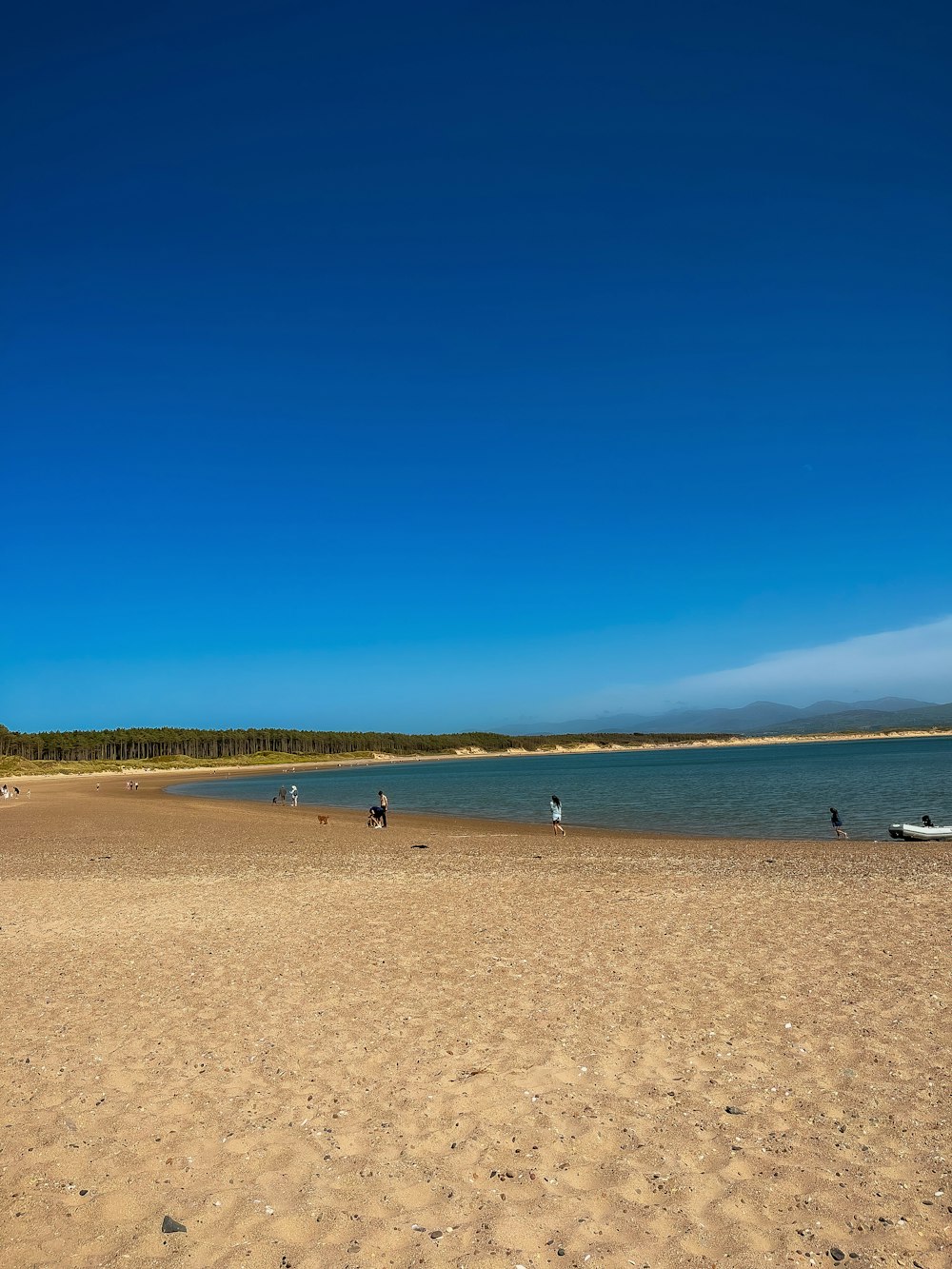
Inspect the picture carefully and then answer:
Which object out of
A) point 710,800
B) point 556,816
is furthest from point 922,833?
point 710,800

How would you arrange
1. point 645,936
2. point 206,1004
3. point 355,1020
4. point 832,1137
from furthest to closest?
1. point 645,936
2. point 206,1004
3. point 355,1020
4. point 832,1137

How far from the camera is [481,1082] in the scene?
6.76 m

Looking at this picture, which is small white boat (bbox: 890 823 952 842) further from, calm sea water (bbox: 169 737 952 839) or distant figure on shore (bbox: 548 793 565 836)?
distant figure on shore (bbox: 548 793 565 836)

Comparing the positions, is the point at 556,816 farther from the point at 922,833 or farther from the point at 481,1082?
the point at 481,1082

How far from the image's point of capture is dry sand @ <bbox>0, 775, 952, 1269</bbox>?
4.80m

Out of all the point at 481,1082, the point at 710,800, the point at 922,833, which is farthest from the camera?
the point at 710,800

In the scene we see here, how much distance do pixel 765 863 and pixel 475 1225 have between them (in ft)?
56.1

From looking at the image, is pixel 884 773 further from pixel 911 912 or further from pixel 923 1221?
pixel 923 1221

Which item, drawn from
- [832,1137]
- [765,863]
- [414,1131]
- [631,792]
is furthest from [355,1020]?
[631,792]

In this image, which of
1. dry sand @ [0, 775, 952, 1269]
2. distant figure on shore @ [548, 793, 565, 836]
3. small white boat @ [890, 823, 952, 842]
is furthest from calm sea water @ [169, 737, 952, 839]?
dry sand @ [0, 775, 952, 1269]

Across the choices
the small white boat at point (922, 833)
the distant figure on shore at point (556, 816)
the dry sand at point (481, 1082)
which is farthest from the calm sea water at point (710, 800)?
the dry sand at point (481, 1082)

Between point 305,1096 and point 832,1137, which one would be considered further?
point 305,1096

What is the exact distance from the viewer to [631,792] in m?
54.9

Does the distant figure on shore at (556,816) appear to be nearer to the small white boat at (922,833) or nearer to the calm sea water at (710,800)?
the calm sea water at (710,800)
